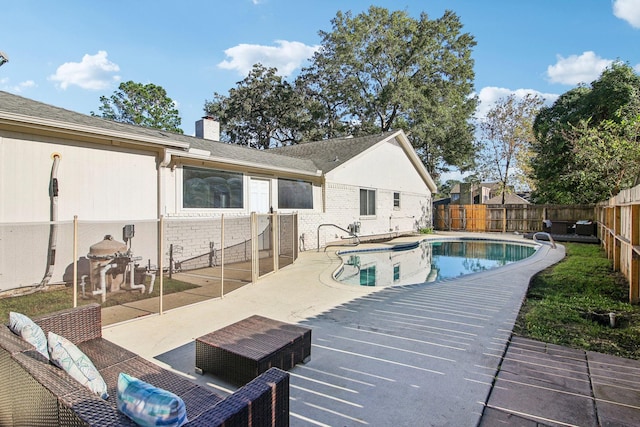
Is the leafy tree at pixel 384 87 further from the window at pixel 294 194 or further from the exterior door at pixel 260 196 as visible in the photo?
the exterior door at pixel 260 196

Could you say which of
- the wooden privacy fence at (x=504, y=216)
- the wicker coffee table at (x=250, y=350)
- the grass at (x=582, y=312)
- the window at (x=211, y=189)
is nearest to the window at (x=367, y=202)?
the window at (x=211, y=189)

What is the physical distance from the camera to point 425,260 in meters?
12.7

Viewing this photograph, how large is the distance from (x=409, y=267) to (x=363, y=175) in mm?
5890

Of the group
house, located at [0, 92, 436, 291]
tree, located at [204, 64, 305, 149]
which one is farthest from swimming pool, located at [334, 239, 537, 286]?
tree, located at [204, 64, 305, 149]

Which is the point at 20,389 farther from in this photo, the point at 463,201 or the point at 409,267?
the point at 463,201

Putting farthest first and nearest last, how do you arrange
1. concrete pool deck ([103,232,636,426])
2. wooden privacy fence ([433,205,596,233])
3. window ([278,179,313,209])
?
wooden privacy fence ([433,205,596,233])
window ([278,179,313,209])
concrete pool deck ([103,232,636,426])

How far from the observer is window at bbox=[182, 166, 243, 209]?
880 centimetres

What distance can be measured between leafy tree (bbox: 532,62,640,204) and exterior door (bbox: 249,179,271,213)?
1167 cm

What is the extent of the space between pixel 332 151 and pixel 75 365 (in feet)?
49.2

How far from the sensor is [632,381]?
3051 millimetres

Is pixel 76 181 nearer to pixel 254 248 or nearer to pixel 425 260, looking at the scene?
pixel 254 248

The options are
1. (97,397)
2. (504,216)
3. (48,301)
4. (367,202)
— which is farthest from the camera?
(504,216)

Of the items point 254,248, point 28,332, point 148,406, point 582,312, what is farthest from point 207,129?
point 148,406

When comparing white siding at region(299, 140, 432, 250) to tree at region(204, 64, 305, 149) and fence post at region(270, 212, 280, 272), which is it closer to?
fence post at region(270, 212, 280, 272)
